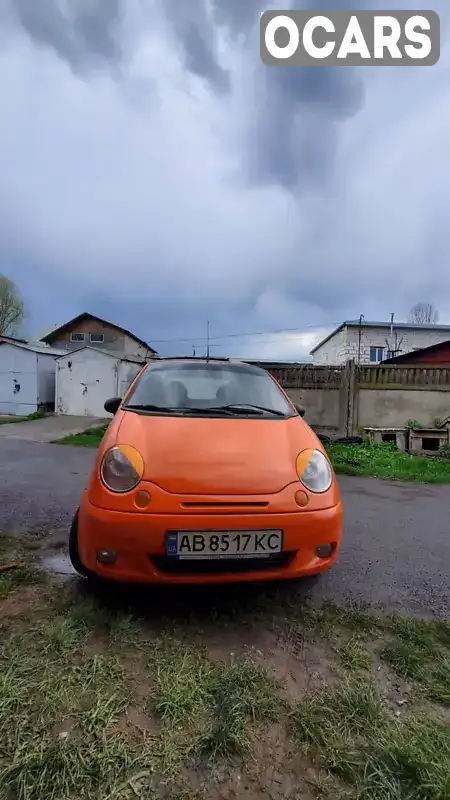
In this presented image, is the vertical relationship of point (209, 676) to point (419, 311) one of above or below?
below

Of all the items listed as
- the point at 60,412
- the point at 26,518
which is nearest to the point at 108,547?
the point at 26,518

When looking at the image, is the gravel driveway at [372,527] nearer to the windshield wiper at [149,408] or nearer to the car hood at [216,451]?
the car hood at [216,451]

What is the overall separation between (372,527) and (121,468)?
2.81 metres

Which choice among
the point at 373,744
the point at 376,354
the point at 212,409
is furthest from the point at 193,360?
the point at 376,354

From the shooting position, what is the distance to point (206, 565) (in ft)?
6.23

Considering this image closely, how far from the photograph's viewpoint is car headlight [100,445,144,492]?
1.99 m

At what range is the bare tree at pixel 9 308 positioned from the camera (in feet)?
122

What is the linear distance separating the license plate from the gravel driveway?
2.67 feet

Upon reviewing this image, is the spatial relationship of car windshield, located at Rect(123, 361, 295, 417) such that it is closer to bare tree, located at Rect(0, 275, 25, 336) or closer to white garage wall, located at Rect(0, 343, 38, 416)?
white garage wall, located at Rect(0, 343, 38, 416)

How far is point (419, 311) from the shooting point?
142 ft

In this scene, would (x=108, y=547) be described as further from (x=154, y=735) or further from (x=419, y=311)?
(x=419, y=311)

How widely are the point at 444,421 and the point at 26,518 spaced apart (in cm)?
771

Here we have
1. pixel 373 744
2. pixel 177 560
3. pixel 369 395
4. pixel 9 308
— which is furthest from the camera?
pixel 9 308

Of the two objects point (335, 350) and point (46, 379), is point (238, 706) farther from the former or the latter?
point (335, 350)
